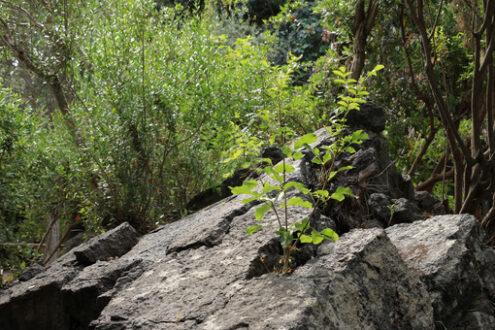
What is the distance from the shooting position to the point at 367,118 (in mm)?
4805

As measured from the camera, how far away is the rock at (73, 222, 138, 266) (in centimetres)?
405

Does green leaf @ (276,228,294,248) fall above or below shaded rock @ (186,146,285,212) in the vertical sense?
below

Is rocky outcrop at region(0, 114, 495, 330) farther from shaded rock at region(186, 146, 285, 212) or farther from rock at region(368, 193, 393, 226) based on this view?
shaded rock at region(186, 146, 285, 212)

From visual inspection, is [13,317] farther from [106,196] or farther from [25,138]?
[25,138]

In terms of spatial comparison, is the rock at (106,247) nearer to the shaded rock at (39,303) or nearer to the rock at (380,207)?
the shaded rock at (39,303)

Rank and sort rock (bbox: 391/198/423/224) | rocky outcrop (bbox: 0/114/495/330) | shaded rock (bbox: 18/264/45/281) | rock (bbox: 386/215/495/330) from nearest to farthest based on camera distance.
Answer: rocky outcrop (bbox: 0/114/495/330)
rock (bbox: 386/215/495/330)
rock (bbox: 391/198/423/224)
shaded rock (bbox: 18/264/45/281)

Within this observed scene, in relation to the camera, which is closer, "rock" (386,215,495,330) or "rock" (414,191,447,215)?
"rock" (386,215,495,330)

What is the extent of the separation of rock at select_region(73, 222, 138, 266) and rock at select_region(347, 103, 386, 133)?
8.16ft

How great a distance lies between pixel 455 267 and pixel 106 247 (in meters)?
2.83

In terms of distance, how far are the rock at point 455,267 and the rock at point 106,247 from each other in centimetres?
237

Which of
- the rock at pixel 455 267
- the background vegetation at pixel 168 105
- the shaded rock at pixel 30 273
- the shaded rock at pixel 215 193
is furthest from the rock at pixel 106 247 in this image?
the rock at pixel 455 267

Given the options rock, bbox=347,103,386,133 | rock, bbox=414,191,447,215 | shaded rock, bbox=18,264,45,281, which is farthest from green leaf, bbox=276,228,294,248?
rock, bbox=414,191,447,215

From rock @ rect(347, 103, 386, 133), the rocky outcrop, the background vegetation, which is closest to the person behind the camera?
the rocky outcrop

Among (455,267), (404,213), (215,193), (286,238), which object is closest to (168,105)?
(215,193)
